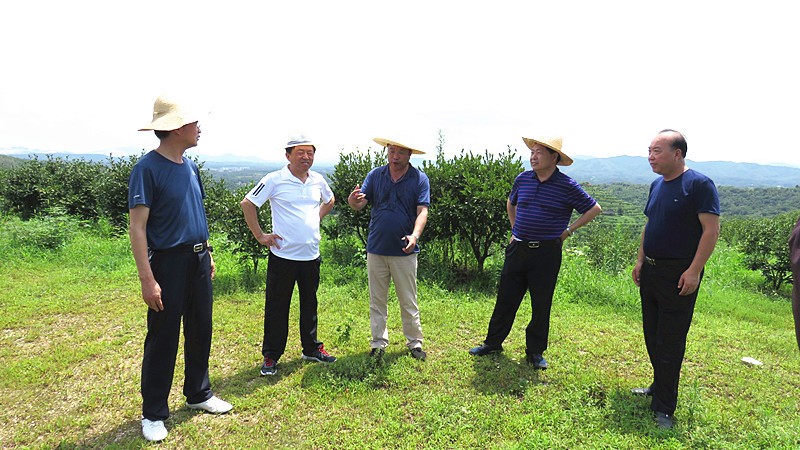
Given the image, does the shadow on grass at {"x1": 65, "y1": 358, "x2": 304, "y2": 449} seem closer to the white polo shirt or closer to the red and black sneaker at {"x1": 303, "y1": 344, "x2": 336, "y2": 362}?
the red and black sneaker at {"x1": 303, "y1": 344, "x2": 336, "y2": 362}

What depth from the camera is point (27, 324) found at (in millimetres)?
4965

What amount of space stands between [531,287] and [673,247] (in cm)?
124

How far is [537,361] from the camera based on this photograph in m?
3.97

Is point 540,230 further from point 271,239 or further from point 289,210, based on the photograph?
point 271,239

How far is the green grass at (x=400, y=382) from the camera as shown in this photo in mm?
2996

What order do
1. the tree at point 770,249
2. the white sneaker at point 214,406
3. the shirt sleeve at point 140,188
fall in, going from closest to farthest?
the shirt sleeve at point 140,188
the white sneaker at point 214,406
the tree at point 770,249

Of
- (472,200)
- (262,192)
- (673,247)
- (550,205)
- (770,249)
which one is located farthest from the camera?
(770,249)

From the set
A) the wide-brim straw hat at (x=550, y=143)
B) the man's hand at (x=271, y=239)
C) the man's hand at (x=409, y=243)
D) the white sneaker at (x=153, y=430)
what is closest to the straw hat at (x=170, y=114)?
the man's hand at (x=271, y=239)

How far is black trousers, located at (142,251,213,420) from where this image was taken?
2908 mm

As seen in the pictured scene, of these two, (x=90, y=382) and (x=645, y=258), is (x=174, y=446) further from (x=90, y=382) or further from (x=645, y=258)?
(x=645, y=258)

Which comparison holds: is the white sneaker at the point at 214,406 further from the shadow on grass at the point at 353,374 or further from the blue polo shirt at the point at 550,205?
the blue polo shirt at the point at 550,205

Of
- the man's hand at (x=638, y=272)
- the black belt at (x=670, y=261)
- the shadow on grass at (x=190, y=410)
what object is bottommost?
the shadow on grass at (x=190, y=410)

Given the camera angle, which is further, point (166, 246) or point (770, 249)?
point (770, 249)

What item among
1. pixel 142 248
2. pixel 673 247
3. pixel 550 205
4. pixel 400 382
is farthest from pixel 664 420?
pixel 142 248
